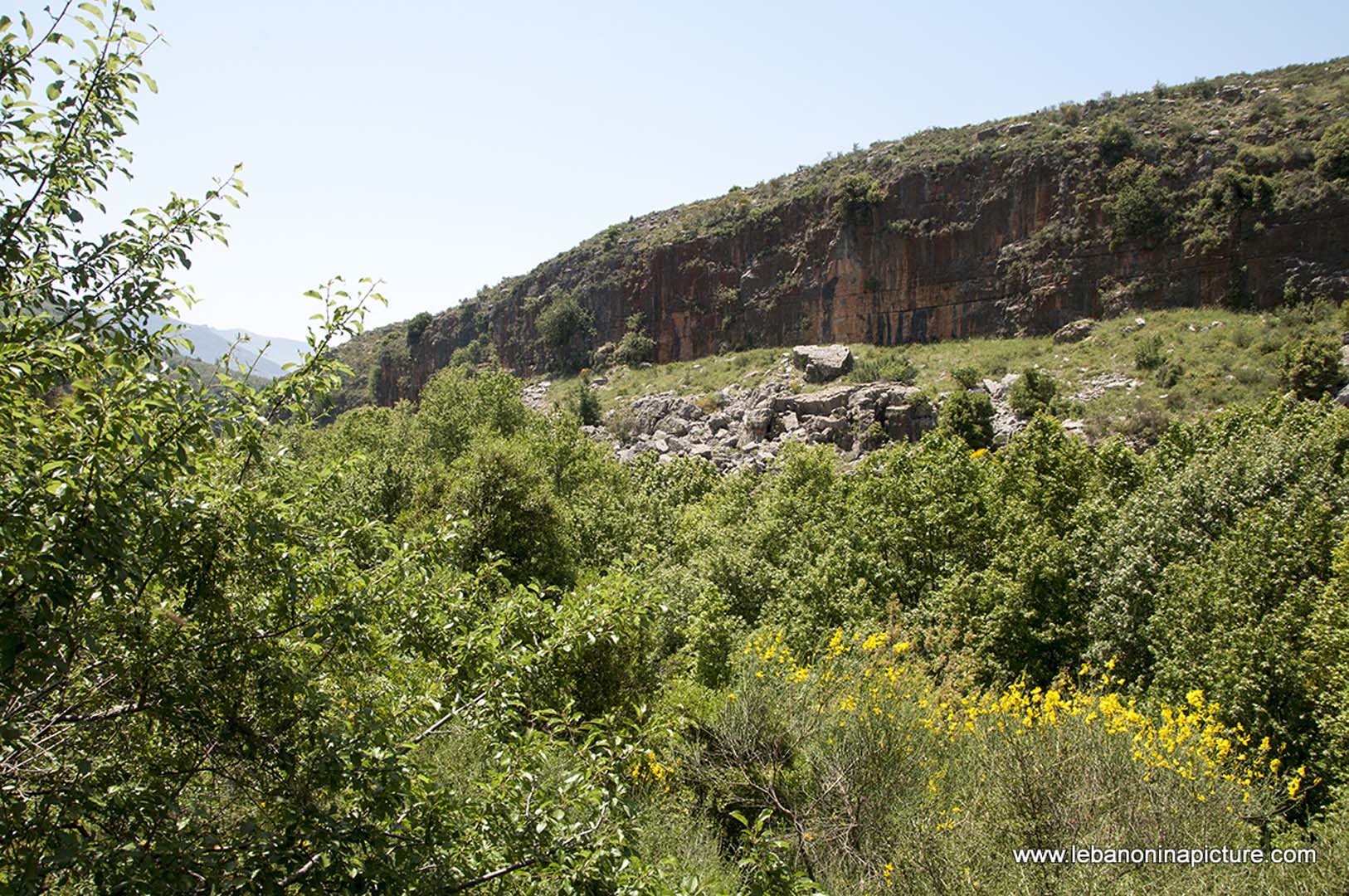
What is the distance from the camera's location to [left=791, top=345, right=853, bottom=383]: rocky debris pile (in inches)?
2307

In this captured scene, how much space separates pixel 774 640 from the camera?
14.6 meters

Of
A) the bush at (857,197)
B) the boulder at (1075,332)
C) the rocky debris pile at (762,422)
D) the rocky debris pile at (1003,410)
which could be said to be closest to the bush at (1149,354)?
the boulder at (1075,332)

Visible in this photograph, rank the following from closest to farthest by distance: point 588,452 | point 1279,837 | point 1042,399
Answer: point 1279,837 < point 588,452 < point 1042,399

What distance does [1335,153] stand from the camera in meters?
45.9

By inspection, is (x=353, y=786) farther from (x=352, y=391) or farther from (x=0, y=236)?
(x=352, y=391)

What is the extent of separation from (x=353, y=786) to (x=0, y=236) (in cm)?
329

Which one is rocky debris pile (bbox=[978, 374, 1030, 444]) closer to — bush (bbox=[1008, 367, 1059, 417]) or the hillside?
bush (bbox=[1008, 367, 1059, 417])

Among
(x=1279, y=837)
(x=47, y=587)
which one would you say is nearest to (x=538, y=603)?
(x=47, y=587)

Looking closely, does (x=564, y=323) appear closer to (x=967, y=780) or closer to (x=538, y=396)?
(x=538, y=396)

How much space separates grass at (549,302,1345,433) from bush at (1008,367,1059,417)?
58.6 inches

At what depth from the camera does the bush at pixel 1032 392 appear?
146 feet

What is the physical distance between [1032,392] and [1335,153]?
22.0m

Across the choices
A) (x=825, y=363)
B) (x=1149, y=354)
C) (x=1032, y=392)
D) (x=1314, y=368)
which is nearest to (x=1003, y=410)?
(x=1032, y=392)

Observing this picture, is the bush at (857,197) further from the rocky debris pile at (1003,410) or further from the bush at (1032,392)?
the bush at (1032,392)
